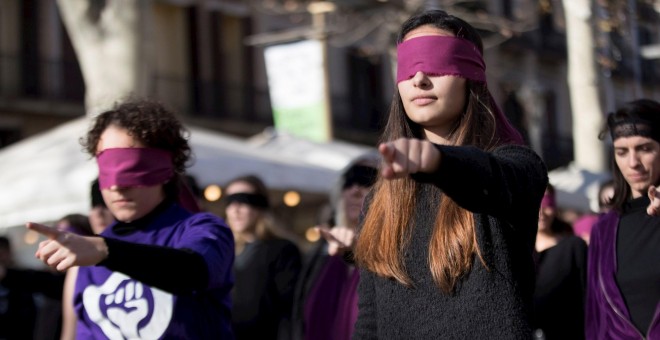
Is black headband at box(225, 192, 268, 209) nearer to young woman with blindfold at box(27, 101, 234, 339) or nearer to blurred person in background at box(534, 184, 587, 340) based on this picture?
blurred person in background at box(534, 184, 587, 340)

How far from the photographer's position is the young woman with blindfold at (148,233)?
4.98 m

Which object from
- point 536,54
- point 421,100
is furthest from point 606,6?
point 536,54

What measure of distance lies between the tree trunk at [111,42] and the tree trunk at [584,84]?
22.7 feet

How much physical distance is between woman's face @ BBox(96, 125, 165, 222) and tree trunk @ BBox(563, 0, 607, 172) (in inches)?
569

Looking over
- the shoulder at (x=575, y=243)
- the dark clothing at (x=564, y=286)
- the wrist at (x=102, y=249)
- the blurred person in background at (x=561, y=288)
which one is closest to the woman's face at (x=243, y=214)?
the blurred person in background at (x=561, y=288)

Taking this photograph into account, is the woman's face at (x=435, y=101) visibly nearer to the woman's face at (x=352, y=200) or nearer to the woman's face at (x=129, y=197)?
the woman's face at (x=129, y=197)

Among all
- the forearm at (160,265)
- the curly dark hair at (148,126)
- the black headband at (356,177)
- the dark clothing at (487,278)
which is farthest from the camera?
the black headband at (356,177)

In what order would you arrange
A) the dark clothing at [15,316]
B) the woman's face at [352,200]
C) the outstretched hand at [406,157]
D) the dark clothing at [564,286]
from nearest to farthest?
the outstretched hand at [406,157], the dark clothing at [564,286], the woman's face at [352,200], the dark clothing at [15,316]

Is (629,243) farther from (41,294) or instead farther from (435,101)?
(41,294)

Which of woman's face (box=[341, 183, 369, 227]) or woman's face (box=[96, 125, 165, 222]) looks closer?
woman's face (box=[96, 125, 165, 222])

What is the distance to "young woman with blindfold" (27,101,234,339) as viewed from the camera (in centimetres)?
498

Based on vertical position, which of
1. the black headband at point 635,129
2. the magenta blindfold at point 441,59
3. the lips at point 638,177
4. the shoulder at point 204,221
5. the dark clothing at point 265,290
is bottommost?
the dark clothing at point 265,290

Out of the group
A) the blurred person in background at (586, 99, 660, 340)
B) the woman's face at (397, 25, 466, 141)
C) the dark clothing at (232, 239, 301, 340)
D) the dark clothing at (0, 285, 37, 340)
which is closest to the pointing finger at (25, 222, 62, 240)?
the woman's face at (397, 25, 466, 141)

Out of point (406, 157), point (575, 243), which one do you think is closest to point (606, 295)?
point (575, 243)
